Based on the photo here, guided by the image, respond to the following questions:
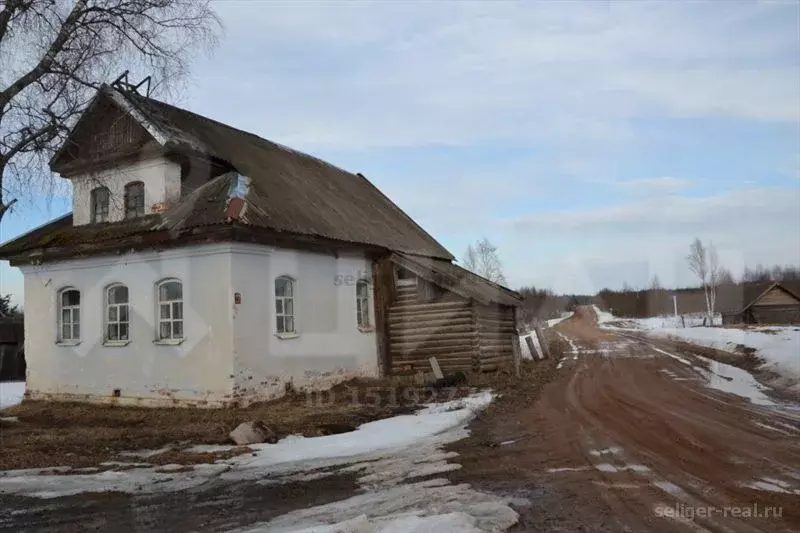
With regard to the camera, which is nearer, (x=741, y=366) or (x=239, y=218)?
(x=239, y=218)

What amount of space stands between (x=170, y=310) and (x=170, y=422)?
299 cm

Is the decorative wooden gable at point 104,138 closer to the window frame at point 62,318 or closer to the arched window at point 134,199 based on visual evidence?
the arched window at point 134,199

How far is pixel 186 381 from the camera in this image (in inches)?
530

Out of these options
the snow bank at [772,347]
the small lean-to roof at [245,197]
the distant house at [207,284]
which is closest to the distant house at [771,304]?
the snow bank at [772,347]

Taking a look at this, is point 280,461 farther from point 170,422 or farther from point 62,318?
point 62,318

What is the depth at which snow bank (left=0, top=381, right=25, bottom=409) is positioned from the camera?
16244mm

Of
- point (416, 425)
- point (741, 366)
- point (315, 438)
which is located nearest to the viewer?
point (315, 438)

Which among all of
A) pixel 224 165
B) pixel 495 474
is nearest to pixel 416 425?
pixel 495 474

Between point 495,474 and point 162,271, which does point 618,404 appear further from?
point 162,271

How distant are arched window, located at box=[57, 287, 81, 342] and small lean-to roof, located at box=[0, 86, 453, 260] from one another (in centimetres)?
143

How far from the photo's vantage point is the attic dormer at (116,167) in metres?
14.9

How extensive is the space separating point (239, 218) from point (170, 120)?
4.79m

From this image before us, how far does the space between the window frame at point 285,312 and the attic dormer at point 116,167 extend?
11.0 feet

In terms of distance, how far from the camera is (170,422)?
12.0 meters
